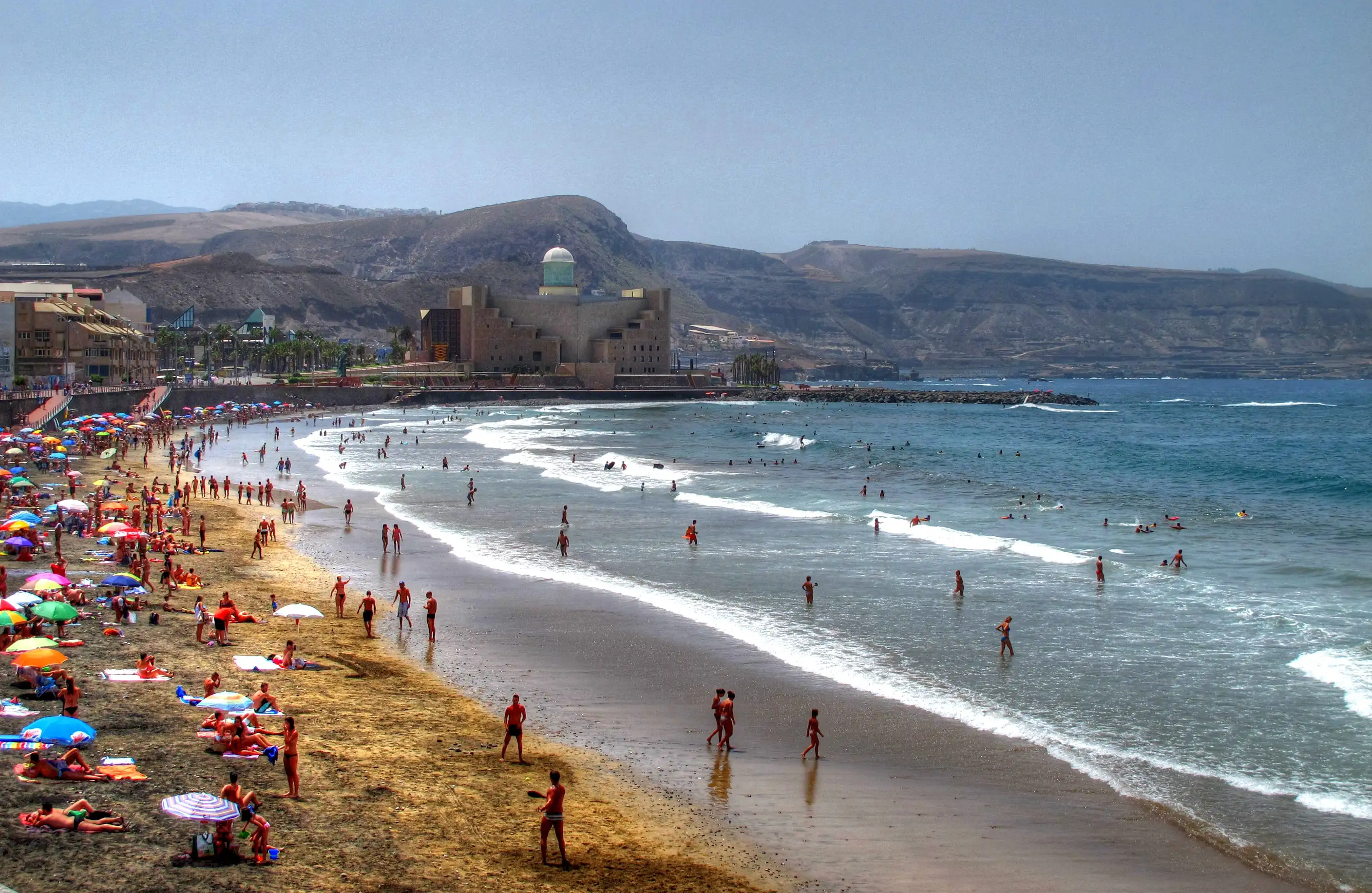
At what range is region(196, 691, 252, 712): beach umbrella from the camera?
1377cm

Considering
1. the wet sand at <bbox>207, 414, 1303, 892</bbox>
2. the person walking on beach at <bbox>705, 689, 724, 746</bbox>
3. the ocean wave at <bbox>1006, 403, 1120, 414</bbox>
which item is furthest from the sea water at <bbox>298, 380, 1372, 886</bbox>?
the ocean wave at <bbox>1006, 403, 1120, 414</bbox>

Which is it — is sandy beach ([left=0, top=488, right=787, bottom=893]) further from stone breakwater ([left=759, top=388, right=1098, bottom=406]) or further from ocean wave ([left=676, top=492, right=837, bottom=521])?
stone breakwater ([left=759, top=388, right=1098, bottom=406])

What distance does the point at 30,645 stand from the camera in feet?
47.1

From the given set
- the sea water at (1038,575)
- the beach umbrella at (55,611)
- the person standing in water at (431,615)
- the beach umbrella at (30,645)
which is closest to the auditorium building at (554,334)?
the sea water at (1038,575)

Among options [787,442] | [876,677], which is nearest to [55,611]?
[876,677]

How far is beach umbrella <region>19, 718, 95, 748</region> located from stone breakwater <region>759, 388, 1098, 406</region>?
121503mm

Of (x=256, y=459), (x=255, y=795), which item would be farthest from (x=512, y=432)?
(x=255, y=795)

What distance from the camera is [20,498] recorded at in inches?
1187

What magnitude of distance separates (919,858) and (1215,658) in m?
9.57

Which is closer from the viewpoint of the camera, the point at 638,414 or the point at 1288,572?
the point at 1288,572

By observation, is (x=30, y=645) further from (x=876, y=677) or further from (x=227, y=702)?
(x=876, y=677)

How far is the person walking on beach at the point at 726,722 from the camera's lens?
14641 millimetres

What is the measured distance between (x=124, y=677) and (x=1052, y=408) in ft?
408

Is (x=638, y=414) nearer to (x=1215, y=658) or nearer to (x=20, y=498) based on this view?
(x=20, y=498)
